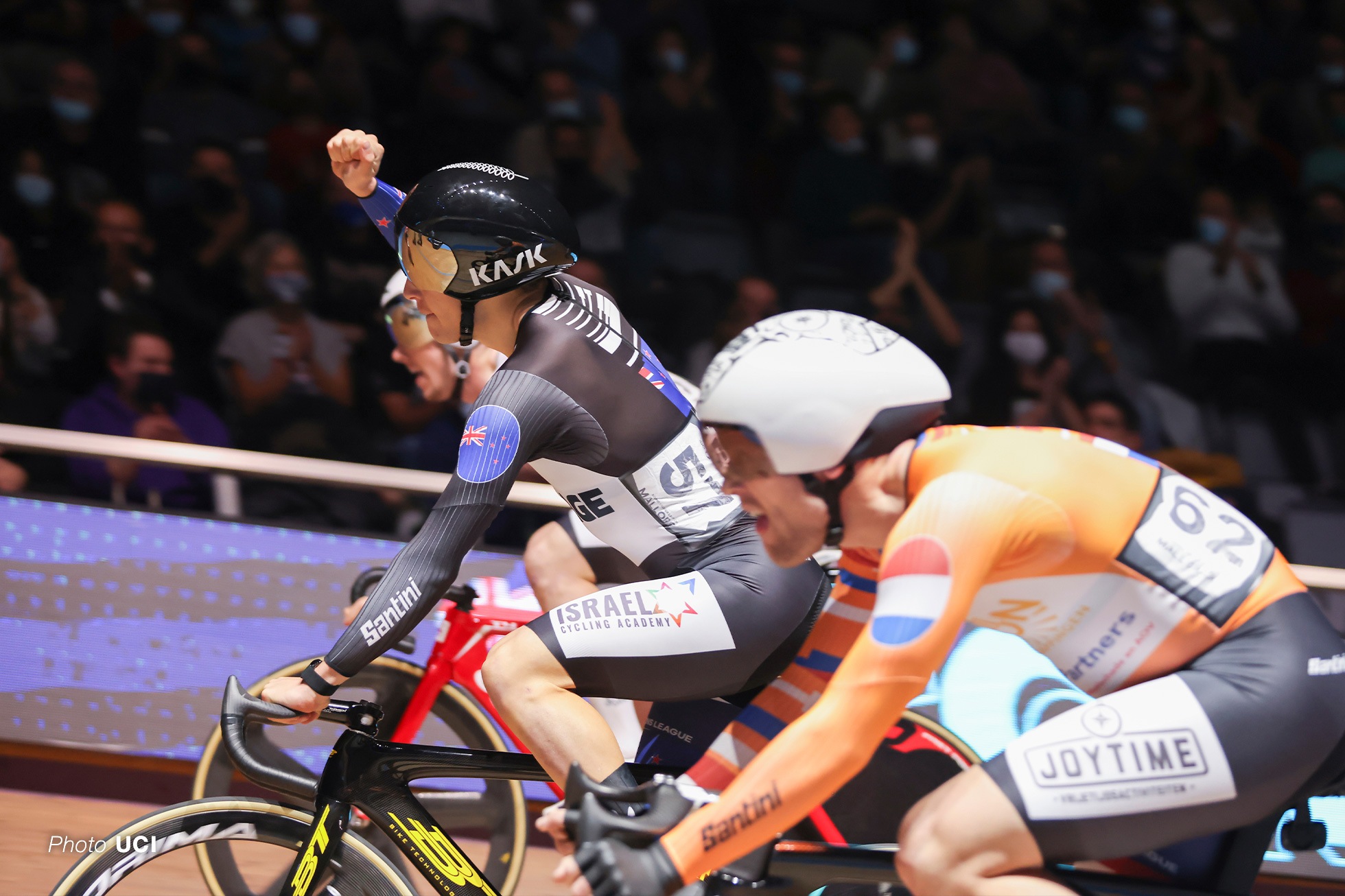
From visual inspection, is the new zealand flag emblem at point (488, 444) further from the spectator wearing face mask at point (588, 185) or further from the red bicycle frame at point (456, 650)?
the spectator wearing face mask at point (588, 185)

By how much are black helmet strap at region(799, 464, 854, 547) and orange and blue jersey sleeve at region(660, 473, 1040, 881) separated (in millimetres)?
175

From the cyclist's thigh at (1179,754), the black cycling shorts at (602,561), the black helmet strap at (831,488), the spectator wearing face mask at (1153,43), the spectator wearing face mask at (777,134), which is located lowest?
the cyclist's thigh at (1179,754)

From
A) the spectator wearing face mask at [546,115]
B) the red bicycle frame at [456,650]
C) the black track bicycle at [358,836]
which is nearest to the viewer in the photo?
the black track bicycle at [358,836]

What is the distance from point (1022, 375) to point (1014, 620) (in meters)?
4.05

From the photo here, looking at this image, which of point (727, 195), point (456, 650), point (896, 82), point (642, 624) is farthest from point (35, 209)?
point (642, 624)

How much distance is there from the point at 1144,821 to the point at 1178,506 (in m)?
0.50

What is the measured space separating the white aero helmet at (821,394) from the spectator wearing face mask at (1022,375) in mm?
4014

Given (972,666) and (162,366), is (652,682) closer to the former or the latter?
(972,666)

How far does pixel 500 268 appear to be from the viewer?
248 cm

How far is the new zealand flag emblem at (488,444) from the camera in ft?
7.26

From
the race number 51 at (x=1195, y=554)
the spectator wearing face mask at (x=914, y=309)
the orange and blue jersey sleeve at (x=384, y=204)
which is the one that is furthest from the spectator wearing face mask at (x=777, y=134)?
the race number 51 at (x=1195, y=554)

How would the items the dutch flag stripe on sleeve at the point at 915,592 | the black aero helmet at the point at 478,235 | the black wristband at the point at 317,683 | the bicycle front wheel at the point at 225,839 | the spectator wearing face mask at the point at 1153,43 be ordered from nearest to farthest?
the dutch flag stripe on sleeve at the point at 915,592 < the black wristband at the point at 317,683 < the bicycle front wheel at the point at 225,839 < the black aero helmet at the point at 478,235 < the spectator wearing face mask at the point at 1153,43

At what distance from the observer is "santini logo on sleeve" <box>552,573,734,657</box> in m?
2.31

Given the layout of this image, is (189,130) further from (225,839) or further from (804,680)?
(804,680)
